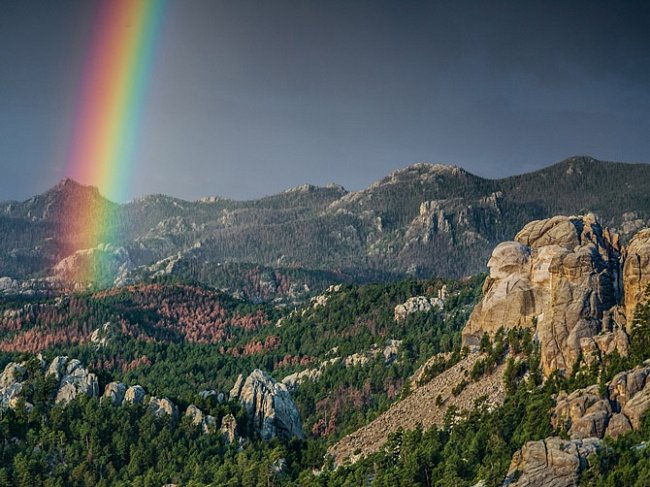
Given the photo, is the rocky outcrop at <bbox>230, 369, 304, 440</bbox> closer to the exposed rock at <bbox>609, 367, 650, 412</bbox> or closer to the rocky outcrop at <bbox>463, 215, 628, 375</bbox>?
the rocky outcrop at <bbox>463, 215, 628, 375</bbox>

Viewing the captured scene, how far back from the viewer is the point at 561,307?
356 ft

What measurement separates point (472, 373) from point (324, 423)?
79.7 metres

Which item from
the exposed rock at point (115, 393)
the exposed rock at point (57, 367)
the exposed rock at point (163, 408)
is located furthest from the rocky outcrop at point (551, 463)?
the exposed rock at point (57, 367)

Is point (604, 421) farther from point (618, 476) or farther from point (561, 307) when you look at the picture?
point (561, 307)

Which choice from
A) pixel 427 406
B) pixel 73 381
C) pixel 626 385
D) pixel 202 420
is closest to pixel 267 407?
pixel 202 420

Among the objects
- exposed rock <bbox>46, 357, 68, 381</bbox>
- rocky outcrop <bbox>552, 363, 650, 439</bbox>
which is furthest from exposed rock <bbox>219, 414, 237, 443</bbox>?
rocky outcrop <bbox>552, 363, 650, 439</bbox>

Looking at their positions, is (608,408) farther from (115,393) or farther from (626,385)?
(115,393)

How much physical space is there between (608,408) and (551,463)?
1008 cm

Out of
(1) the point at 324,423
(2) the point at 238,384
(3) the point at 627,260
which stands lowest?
(1) the point at 324,423

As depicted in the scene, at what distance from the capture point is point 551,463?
85.6 m

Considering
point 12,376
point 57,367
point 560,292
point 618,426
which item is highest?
point 560,292

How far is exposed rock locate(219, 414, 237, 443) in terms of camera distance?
14038 centimetres

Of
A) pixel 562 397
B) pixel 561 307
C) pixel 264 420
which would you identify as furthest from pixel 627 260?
pixel 264 420

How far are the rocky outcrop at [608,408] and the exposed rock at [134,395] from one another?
240 feet
